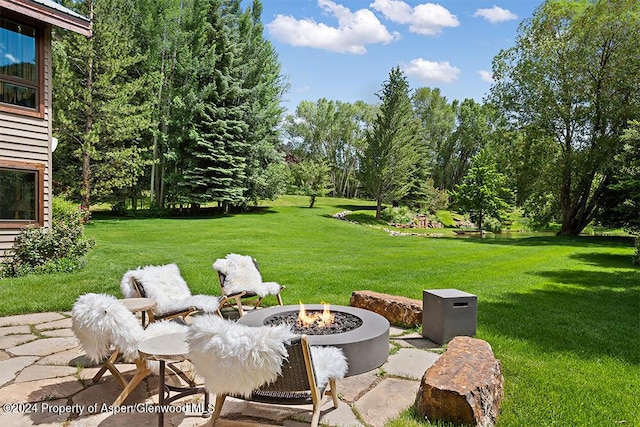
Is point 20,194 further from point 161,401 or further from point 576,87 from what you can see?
point 576,87

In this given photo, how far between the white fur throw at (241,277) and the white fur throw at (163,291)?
96 centimetres

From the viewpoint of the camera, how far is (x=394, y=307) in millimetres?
5590

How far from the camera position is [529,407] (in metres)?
3.22

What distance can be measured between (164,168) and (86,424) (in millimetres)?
21702

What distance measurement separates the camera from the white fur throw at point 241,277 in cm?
580

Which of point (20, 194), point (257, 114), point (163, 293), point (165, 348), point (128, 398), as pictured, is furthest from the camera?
point (257, 114)

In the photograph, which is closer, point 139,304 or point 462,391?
point 462,391

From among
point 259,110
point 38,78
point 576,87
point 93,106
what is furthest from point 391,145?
point 38,78

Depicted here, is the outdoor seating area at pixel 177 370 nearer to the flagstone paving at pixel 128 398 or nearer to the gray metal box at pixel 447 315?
the flagstone paving at pixel 128 398

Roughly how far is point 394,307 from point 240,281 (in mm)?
2193

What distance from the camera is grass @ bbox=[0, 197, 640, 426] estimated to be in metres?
3.59

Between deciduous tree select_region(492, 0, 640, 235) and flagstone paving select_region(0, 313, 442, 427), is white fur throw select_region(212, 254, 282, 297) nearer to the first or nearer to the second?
flagstone paving select_region(0, 313, 442, 427)

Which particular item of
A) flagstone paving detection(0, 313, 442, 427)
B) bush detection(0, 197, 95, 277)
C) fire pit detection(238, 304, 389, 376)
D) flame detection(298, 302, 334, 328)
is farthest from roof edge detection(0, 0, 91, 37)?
flame detection(298, 302, 334, 328)

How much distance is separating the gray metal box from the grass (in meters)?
0.39
